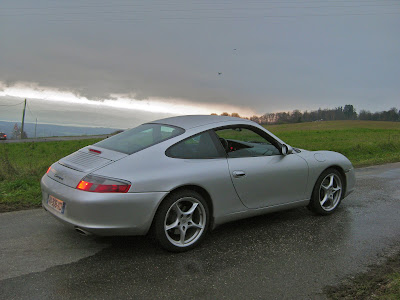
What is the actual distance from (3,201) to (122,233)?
3.19 metres

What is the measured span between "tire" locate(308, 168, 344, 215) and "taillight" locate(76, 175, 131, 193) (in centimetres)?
288

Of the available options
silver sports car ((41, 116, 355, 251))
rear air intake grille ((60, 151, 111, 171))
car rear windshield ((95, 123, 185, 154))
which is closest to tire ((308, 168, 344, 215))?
silver sports car ((41, 116, 355, 251))

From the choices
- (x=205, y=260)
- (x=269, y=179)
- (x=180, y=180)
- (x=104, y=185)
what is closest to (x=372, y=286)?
(x=205, y=260)

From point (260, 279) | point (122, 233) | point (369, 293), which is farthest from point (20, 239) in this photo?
point (369, 293)

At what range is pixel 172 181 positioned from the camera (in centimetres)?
366

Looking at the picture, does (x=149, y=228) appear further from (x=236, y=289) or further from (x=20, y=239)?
(x=20, y=239)

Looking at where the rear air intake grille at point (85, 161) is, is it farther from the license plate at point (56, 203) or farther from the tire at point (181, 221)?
the tire at point (181, 221)

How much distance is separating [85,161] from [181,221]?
Answer: 1227 millimetres

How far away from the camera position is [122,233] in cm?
356

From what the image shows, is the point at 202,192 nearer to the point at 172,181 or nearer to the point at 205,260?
the point at 172,181

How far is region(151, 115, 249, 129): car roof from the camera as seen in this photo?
437 centimetres

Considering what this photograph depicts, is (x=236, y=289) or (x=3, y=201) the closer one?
(x=236, y=289)

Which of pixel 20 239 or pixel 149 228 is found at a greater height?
pixel 149 228

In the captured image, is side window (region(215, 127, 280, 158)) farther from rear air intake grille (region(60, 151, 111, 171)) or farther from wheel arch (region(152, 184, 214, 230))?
rear air intake grille (region(60, 151, 111, 171))
